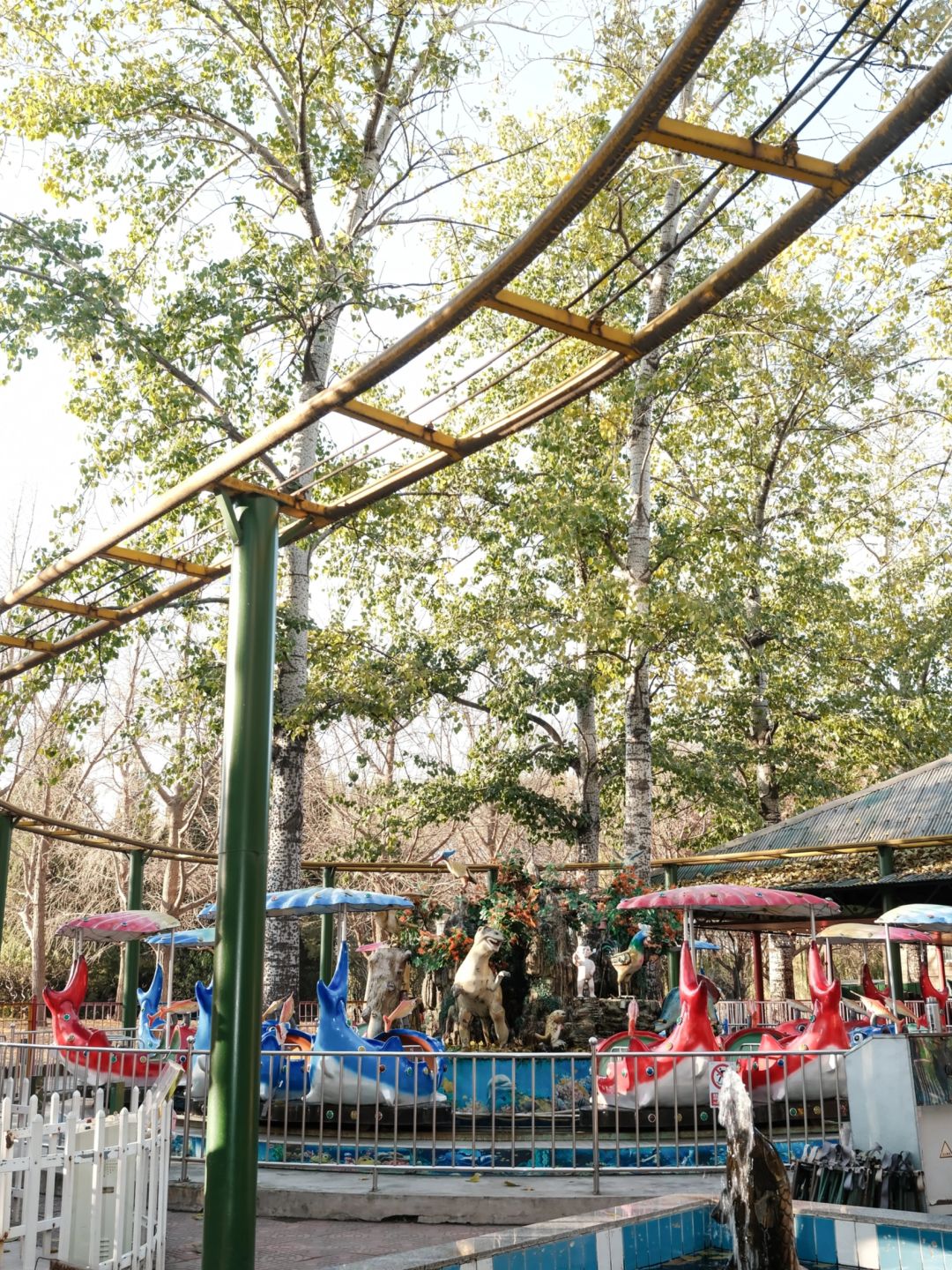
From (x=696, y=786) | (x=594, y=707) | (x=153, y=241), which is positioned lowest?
(x=696, y=786)

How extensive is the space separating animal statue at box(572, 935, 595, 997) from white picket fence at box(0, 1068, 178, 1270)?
24.8 feet

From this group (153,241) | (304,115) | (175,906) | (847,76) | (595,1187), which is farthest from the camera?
(175,906)

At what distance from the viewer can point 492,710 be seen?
961 inches

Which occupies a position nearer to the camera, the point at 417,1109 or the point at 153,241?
the point at 417,1109

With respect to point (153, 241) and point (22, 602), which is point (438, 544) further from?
point (22, 602)

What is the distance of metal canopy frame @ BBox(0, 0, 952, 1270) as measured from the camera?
4910 mm

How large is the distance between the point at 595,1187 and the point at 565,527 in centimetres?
1244

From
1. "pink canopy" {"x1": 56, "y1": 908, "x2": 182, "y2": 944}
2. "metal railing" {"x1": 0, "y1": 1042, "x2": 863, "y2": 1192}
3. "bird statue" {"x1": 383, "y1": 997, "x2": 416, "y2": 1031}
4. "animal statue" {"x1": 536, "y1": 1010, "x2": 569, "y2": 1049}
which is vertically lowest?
"metal railing" {"x1": 0, "y1": 1042, "x2": 863, "y2": 1192}

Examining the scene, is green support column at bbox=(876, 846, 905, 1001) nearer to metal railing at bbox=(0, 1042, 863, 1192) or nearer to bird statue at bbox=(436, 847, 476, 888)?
metal railing at bbox=(0, 1042, 863, 1192)

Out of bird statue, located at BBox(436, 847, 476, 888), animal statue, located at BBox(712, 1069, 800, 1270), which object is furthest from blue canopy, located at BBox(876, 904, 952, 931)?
animal statue, located at BBox(712, 1069, 800, 1270)

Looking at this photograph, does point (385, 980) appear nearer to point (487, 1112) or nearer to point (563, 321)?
point (487, 1112)

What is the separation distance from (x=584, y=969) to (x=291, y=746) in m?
6.22

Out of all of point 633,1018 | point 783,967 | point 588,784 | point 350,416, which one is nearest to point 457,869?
point 633,1018

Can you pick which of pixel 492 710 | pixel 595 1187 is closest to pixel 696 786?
pixel 492 710
